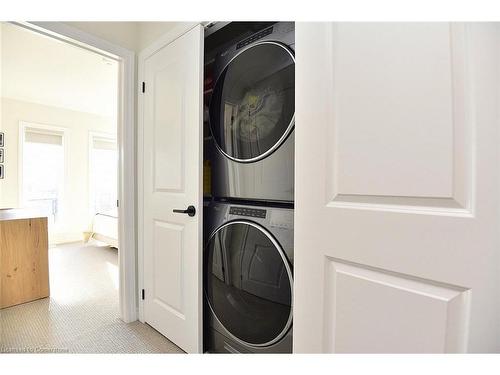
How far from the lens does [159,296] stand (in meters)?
1.70

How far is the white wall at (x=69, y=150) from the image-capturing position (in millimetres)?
4066

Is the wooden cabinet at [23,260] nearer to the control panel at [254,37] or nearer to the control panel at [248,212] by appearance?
the control panel at [248,212]

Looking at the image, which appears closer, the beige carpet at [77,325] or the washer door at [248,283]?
the washer door at [248,283]

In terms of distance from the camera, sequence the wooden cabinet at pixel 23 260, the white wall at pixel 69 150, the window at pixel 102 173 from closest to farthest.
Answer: the wooden cabinet at pixel 23 260, the white wall at pixel 69 150, the window at pixel 102 173

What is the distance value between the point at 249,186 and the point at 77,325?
5.67ft

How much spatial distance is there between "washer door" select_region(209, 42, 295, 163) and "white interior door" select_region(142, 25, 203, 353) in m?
0.14

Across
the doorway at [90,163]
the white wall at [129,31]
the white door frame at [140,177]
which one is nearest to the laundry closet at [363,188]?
the white wall at [129,31]

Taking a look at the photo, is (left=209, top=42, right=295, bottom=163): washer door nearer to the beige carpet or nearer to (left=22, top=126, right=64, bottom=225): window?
the beige carpet

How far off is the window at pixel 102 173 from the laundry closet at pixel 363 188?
488 centimetres

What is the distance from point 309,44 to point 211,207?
964mm

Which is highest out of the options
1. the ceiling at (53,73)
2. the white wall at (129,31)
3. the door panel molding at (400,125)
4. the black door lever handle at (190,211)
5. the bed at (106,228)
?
the ceiling at (53,73)

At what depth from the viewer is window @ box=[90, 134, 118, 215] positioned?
511cm
